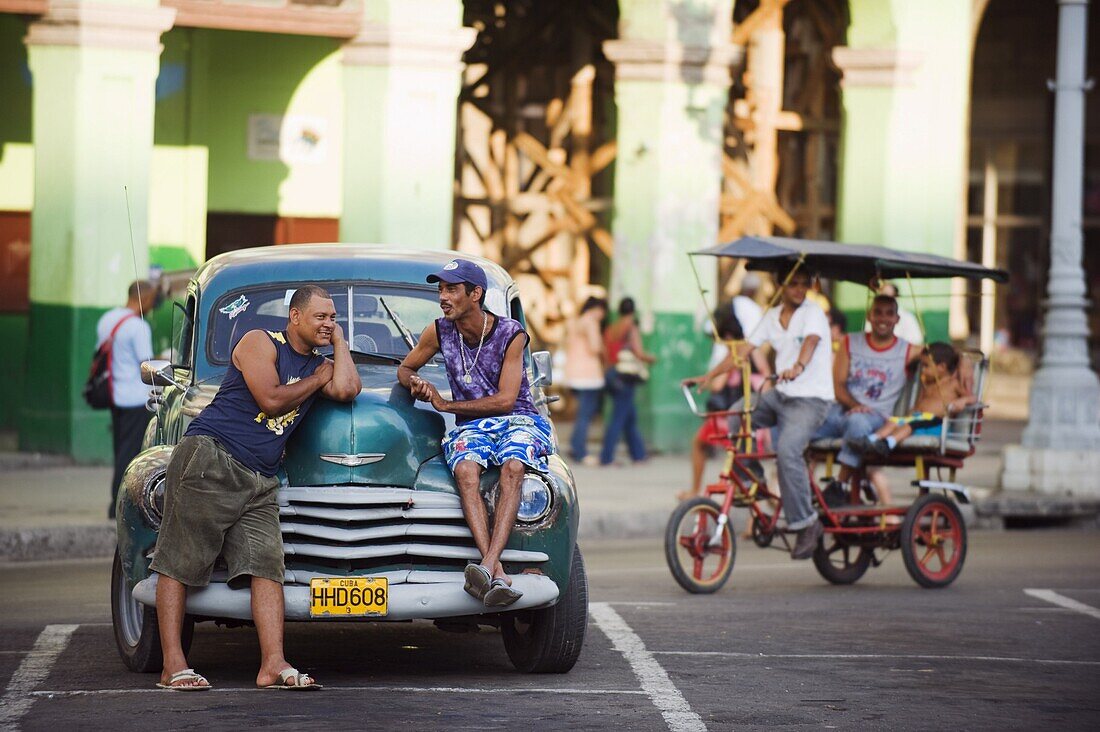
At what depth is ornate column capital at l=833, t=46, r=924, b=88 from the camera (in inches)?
899

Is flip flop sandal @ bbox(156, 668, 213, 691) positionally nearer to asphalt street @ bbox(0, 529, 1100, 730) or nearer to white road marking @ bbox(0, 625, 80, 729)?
asphalt street @ bbox(0, 529, 1100, 730)

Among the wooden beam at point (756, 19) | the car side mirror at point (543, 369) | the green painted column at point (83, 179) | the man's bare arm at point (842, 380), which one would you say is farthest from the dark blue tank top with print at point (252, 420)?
the wooden beam at point (756, 19)

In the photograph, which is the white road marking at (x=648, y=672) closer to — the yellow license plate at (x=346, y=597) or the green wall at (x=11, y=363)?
the yellow license plate at (x=346, y=597)

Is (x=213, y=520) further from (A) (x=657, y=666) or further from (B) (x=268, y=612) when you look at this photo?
(A) (x=657, y=666)

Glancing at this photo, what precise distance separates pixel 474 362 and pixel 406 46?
37.2 ft

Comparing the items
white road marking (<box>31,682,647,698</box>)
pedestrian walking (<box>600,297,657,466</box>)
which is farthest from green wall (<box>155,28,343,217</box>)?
white road marking (<box>31,682,647,698</box>)

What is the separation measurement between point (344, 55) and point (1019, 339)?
1751 cm

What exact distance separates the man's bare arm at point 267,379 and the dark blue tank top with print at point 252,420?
4 cm

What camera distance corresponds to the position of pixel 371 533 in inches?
325

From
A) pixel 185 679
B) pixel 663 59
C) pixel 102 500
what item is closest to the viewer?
pixel 185 679

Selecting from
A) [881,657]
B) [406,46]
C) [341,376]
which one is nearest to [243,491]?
[341,376]

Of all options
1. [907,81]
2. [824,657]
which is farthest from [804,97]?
[824,657]

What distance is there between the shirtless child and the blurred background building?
7920 millimetres

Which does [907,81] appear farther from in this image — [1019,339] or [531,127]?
[1019,339]
